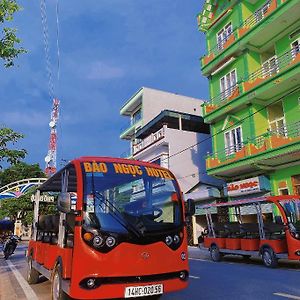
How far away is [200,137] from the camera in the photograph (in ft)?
104

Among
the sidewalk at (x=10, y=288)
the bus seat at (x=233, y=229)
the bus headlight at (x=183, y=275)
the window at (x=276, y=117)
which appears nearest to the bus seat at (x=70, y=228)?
the bus headlight at (x=183, y=275)

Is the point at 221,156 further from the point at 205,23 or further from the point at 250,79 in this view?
the point at 205,23

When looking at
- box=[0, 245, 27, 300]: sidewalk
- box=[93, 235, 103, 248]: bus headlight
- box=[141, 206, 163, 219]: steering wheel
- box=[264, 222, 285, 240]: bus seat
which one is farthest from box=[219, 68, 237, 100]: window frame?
box=[93, 235, 103, 248]: bus headlight

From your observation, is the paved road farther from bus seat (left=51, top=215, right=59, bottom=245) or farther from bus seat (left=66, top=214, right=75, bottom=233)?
bus seat (left=66, top=214, right=75, bottom=233)

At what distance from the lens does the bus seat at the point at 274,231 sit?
12.2m

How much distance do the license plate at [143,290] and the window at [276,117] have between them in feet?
51.3

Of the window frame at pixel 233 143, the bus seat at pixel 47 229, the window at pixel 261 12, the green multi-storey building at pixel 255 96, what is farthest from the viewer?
the window frame at pixel 233 143

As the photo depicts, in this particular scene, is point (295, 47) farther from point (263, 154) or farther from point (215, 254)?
point (215, 254)

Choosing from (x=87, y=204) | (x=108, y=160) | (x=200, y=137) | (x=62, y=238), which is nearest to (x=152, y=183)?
(x=108, y=160)

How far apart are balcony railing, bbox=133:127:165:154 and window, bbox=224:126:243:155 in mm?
7932

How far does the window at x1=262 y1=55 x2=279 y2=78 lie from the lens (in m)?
19.7

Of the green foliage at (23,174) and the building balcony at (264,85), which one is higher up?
the green foliage at (23,174)

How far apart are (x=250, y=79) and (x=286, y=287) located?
14954mm

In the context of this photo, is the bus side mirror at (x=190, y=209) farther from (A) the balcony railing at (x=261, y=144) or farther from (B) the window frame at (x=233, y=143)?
(B) the window frame at (x=233, y=143)
